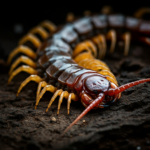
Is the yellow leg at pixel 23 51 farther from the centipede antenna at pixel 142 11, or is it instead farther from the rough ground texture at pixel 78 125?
Result: the centipede antenna at pixel 142 11

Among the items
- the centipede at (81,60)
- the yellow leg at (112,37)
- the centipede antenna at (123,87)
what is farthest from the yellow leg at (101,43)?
the centipede antenna at (123,87)

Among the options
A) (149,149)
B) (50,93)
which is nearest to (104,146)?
(149,149)

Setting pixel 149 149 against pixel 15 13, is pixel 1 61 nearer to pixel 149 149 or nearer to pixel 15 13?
pixel 15 13

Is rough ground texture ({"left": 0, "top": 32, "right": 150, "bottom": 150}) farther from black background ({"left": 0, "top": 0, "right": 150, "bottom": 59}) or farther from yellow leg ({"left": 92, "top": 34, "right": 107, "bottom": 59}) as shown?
black background ({"left": 0, "top": 0, "right": 150, "bottom": 59})

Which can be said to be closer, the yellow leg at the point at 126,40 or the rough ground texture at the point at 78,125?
the rough ground texture at the point at 78,125

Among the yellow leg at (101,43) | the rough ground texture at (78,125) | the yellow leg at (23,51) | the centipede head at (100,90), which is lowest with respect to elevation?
the rough ground texture at (78,125)

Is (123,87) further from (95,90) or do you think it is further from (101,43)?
(101,43)

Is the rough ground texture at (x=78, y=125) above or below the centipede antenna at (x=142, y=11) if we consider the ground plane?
below
